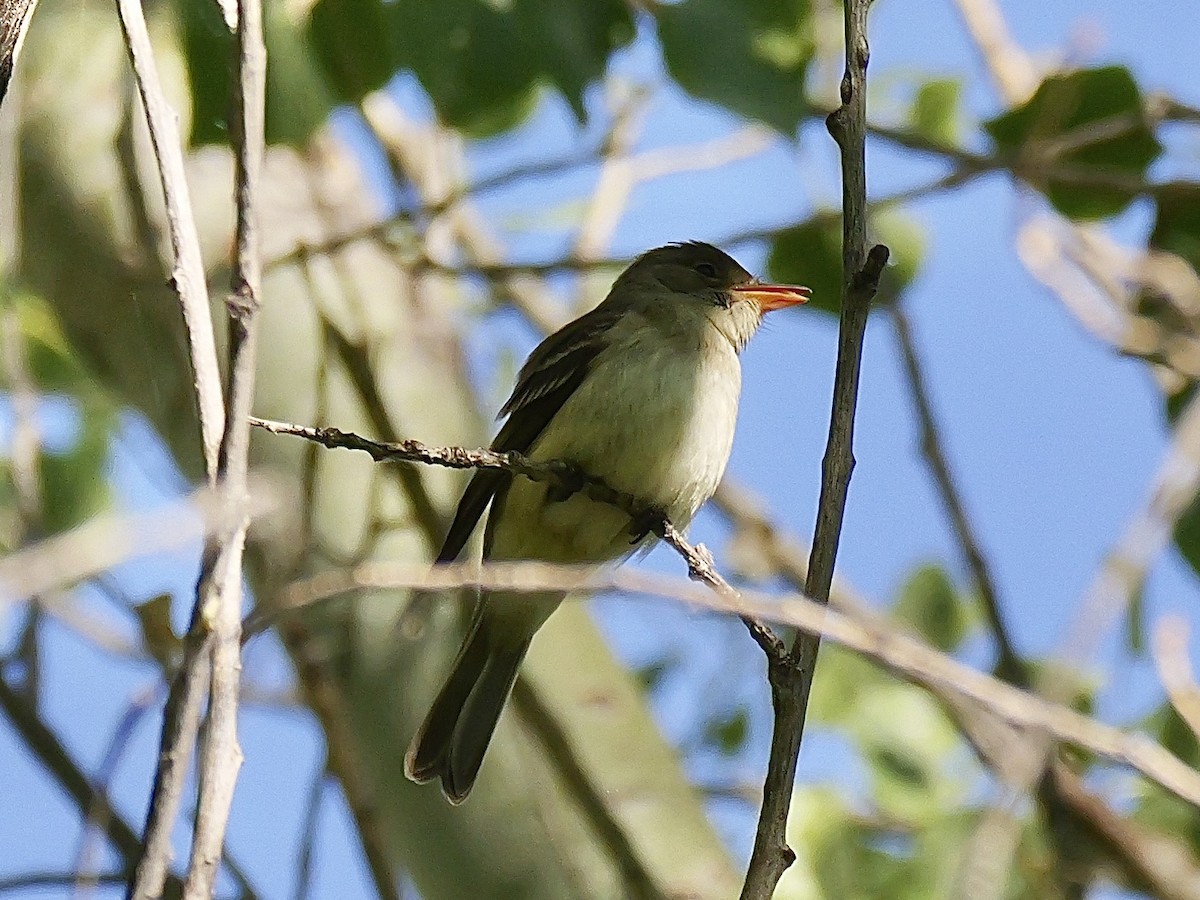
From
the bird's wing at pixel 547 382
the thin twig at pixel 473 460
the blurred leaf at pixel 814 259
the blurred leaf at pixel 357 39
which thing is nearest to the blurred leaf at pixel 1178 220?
the blurred leaf at pixel 814 259

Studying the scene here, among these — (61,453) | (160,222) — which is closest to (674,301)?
(160,222)

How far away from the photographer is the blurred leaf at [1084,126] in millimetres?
3895

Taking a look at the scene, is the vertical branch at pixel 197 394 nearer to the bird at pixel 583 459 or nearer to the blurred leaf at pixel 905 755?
the bird at pixel 583 459

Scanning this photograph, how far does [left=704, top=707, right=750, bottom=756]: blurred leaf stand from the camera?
552 cm

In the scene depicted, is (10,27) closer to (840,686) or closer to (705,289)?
(705,289)


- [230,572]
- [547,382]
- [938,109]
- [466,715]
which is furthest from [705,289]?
[230,572]

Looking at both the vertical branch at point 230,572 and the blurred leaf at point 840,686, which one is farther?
the blurred leaf at point 840,686

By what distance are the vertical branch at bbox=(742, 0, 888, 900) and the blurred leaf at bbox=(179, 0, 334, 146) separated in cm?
125

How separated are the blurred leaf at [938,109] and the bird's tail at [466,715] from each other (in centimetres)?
214

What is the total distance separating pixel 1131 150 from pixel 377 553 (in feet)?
6.96

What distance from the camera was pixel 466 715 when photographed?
365 centimetres

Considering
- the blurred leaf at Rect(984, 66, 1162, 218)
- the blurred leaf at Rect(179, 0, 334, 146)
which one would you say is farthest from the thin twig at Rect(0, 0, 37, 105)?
the blurred leaf at Rect(984, 66, 1162, 218)

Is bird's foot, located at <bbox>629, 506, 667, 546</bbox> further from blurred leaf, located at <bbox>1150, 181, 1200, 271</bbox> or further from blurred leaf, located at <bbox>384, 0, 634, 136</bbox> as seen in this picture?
blurred leaf, located at <bbox>1150, 181, 1200, 271</bbox>

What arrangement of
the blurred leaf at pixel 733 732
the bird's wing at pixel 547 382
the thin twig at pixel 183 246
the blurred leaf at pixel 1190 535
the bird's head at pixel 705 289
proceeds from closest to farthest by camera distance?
the thin twig at pixel 183 246
the blurred leaf at pixel 1190 535
the bird's wing at pixel 547 382
the bird's head at pixel 705 289
the blurred leaf at pixel 733 732
